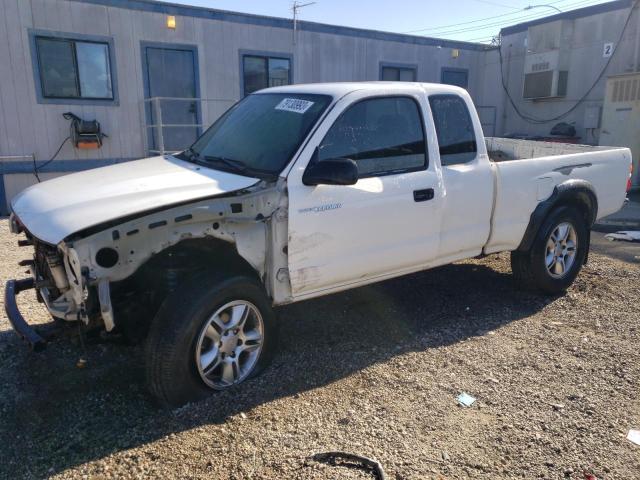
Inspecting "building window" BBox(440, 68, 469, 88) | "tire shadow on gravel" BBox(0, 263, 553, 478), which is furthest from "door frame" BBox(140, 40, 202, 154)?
"building window" BBox(440, 68, 469, 88)

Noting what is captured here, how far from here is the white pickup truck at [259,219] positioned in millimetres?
3055

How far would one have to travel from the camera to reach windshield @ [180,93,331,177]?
3.66 m

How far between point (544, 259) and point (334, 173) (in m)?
2.80

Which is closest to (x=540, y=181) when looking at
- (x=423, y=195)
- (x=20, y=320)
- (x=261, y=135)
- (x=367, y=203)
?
(x=423, y=195)

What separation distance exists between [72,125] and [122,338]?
8022mm

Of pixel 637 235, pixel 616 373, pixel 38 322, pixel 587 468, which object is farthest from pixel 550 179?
pixel 38 322

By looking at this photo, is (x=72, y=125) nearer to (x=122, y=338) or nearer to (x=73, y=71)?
(x=73, y=71)

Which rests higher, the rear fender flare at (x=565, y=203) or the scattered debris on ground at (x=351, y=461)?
the rear fender flare at (x=565, y=203)

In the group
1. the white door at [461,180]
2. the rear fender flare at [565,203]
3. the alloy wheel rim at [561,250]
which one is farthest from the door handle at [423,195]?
the alloy wheel rim at [561,250]

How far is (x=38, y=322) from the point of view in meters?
4.44

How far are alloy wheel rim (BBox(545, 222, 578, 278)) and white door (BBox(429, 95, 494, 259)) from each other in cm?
98

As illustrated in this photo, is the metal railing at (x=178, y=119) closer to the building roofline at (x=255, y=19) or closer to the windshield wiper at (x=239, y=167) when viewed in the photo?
the building roofline at (x=255, y=19)

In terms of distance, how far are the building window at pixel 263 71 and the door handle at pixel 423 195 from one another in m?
8.73

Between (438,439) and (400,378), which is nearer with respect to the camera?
(438,439)
